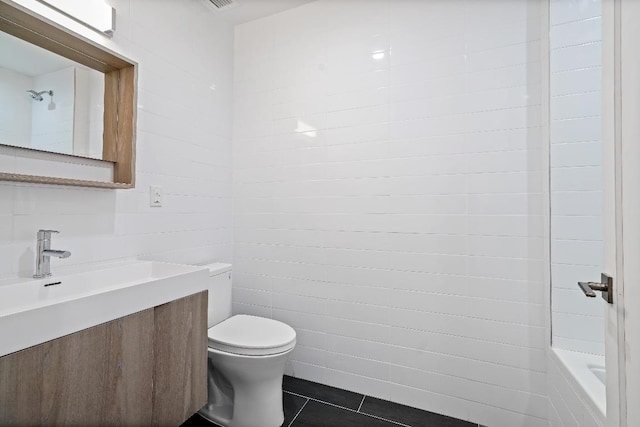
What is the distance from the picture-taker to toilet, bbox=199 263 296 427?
1.39 metres

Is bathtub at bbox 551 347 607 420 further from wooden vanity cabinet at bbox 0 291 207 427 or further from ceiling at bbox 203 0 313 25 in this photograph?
ceiling at bbox 203 0 313 25

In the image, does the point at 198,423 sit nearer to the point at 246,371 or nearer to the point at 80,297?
the point at 246,371

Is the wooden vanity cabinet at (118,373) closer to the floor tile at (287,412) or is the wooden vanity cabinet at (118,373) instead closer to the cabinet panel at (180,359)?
the cabinet panel at (180,359)

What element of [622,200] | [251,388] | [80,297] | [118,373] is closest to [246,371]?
A: [251,388]

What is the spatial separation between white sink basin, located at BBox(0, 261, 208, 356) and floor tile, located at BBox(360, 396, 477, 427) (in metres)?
1.14

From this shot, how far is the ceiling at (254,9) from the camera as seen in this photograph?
191cm

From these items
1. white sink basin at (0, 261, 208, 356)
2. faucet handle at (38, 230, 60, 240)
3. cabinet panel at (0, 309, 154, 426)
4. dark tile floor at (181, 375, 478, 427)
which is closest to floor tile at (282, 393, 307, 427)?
dark tile floor at (181, 375, 478, 427)

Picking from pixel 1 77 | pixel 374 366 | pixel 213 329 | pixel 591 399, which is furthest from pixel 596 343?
pixel 1 77

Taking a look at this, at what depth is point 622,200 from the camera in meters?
0.77

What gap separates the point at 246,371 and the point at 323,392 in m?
0.62

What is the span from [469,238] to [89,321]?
63.4 inches

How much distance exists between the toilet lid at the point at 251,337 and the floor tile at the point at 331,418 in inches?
17.4

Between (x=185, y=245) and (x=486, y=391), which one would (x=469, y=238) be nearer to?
(x=486, y=391)

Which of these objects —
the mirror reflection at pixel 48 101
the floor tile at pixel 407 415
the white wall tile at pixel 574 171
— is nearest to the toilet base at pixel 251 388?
the floor tile at pixel 407 415
